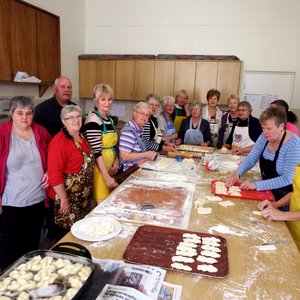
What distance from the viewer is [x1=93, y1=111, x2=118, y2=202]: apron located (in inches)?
93.5

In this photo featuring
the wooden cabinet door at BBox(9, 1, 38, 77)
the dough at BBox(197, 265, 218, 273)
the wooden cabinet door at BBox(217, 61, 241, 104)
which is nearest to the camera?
the dough at BBox(197, 265, 218, 273)

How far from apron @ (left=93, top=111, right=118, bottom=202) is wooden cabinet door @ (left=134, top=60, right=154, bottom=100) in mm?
3067

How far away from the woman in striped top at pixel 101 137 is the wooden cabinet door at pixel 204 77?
10.2 feet

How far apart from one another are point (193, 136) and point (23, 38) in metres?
2.78

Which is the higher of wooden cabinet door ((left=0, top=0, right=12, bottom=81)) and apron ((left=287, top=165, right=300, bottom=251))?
wooden cabinet door ((left=0, top=0, right=12, bottom=81))

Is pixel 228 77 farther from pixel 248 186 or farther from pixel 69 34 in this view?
pixel 248 186

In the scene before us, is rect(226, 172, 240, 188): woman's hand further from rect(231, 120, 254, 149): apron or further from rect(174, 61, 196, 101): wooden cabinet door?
rect(174, 61, 196, 101): wooden cabinet door

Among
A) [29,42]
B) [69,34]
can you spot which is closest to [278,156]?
[29,42]

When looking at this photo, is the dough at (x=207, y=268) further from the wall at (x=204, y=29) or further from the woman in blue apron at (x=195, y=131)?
the wall at (x=204, y=29)

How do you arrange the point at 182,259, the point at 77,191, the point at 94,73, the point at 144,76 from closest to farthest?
the point at 182,259, the point at 77,191, the point at 144,76, the point at 94,73

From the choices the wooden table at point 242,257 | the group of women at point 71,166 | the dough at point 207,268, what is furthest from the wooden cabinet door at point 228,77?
the dough at point 207,268

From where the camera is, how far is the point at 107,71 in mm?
5516

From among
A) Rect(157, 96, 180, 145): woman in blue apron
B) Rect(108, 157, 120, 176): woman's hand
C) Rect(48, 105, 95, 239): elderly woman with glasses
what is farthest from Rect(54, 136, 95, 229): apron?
Rect(157, 96, 180, 145): woman in blue apron

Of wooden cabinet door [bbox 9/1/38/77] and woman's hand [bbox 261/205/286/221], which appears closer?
woman's hand [bbox 261/205/286/221]
